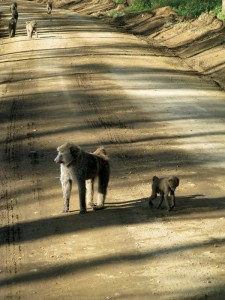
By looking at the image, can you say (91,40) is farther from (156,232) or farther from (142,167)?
(156,232)

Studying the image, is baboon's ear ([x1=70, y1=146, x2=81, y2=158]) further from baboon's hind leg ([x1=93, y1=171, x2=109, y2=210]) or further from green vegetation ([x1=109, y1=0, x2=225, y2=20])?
green vegetation ([x1=109, y1=0, x2=225, y2=20])

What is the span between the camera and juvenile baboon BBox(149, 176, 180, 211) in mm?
10920

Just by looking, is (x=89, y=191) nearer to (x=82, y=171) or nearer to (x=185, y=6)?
(x=82, y=171)

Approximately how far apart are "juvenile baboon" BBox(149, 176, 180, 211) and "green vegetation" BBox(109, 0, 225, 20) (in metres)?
23.3

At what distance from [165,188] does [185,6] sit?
101 feet

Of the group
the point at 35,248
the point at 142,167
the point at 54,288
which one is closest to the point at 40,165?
the point at 142,167

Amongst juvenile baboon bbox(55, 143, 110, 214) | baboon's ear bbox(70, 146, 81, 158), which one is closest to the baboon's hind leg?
juvenile baboon bbox(55, 143, 110, 214)

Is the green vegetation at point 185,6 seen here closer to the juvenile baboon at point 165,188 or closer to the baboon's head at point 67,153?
the juvenile baboon at point 165,188

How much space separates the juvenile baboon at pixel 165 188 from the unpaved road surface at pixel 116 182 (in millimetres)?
204

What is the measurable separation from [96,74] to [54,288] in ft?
55.6

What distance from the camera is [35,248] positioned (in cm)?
978

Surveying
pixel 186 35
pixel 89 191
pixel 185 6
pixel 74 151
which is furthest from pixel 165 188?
pixel 185 6

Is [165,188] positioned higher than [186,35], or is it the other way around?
[165,188]

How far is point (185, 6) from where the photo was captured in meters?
40.5
